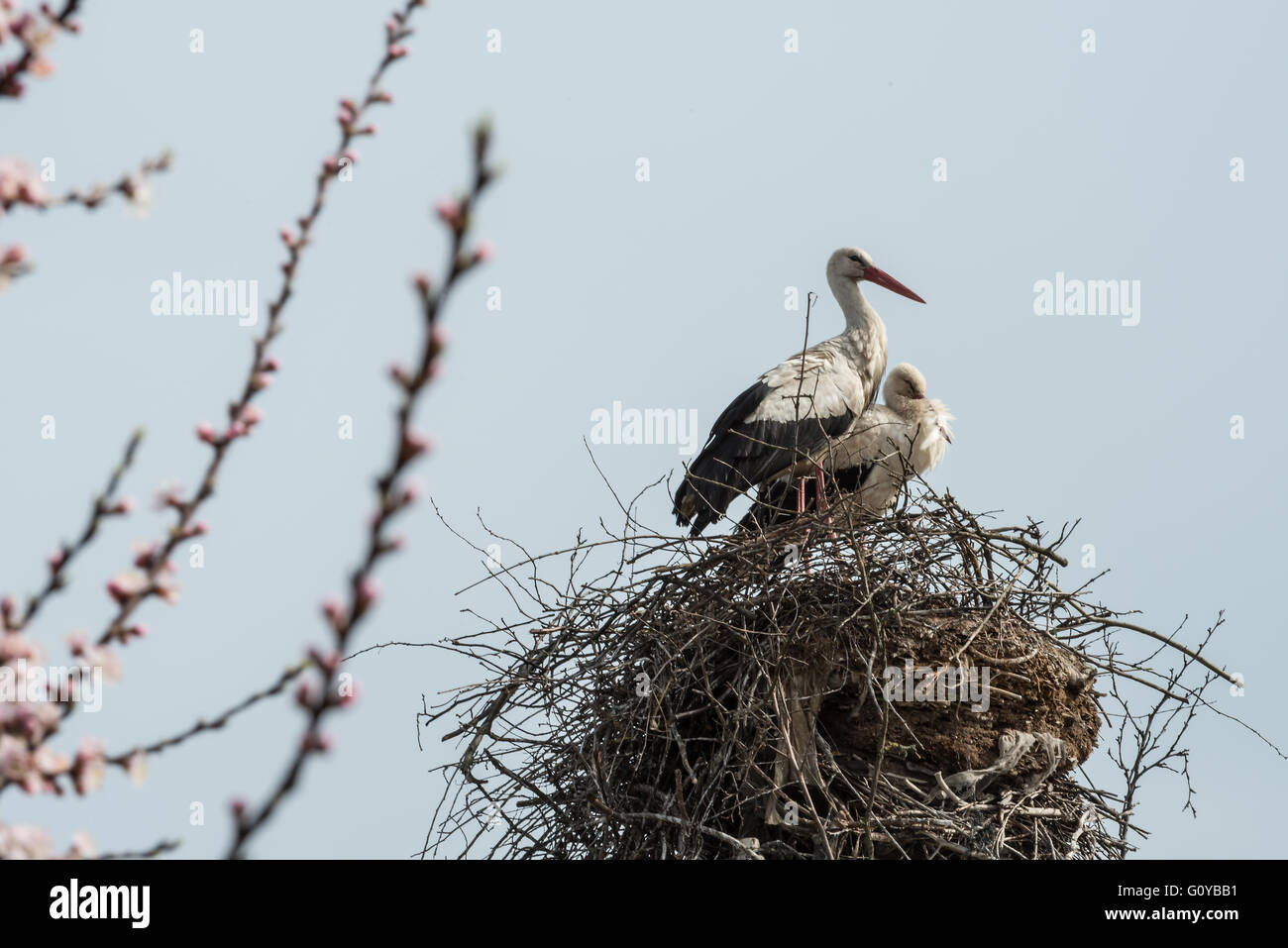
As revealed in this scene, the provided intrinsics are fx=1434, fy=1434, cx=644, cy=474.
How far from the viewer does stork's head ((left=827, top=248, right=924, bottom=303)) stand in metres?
9.61

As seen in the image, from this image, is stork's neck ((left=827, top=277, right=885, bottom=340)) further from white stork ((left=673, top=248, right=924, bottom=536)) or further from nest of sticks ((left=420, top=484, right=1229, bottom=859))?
nest of sticks ((left=420, top=484, right=1229, bottom=859))

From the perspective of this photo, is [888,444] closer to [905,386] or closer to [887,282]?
[905,386]

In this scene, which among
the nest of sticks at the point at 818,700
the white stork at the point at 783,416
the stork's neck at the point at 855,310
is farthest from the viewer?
the stork's neck at the point at 855,310

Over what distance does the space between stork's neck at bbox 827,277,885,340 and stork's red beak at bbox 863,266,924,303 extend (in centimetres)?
11

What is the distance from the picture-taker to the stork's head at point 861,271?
9609 millimetres

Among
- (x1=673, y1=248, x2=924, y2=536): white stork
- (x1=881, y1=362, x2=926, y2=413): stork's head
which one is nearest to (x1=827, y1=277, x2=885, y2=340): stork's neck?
(x1=673, y1=248, x2=924, y2=536): white stork

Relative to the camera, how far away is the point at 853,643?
210 inches

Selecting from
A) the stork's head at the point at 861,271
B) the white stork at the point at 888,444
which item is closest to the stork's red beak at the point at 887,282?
the stork's head at the point at 861,271

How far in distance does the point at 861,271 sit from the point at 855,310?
0.37m

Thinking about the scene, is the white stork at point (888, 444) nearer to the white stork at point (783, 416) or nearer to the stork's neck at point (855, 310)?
the white stork at point (783, 416)

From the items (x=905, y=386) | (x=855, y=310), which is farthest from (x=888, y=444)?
(x=855, y=310)
